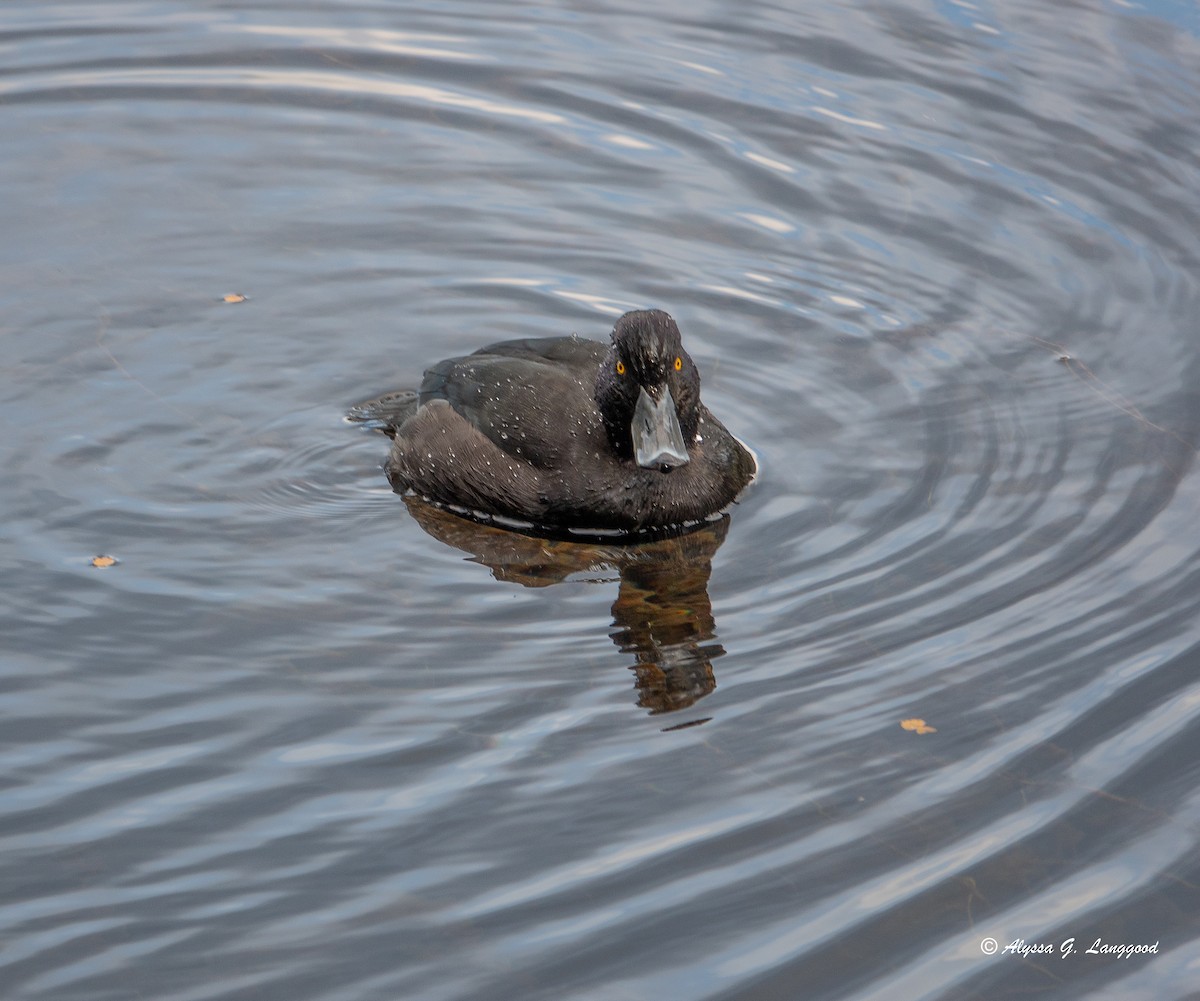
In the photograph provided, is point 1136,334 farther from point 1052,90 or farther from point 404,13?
point 404,13

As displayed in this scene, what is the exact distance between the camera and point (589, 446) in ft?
Result: 26.0

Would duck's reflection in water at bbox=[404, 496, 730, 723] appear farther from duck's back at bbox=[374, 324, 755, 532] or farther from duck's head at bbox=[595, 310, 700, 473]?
duck's head at bbox=[595, 310, 700, 473]

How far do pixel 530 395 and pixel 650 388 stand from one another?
0.68m

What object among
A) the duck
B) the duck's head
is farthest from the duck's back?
the duck's head

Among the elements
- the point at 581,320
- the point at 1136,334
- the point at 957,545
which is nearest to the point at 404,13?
the point at 581,320

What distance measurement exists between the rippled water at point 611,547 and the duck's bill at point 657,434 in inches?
17.7

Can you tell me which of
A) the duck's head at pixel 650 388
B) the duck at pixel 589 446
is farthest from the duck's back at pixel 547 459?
the duck's head at pixel 650 388

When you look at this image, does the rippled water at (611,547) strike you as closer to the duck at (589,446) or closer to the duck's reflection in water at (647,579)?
the duck's reflection in water at (647,579)

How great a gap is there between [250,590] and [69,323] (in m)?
3.03

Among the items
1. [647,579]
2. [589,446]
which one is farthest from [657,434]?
[647,579]

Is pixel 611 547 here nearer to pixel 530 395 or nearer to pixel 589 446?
pixel 589 446

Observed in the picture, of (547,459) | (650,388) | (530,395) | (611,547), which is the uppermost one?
(650,388)

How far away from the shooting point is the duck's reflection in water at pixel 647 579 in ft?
22.1

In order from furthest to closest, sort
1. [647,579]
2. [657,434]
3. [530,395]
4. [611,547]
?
[530,395]
[611,547]
[657,434]
[647,579]
